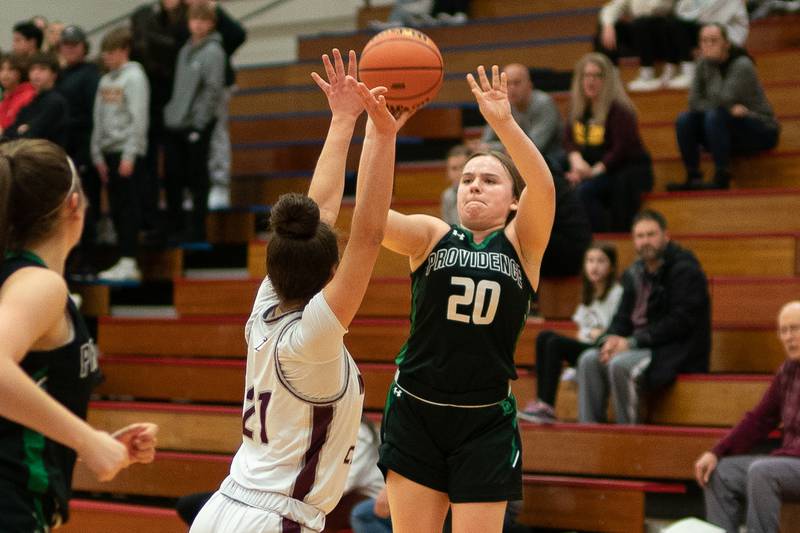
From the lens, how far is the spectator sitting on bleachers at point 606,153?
24.0 ft

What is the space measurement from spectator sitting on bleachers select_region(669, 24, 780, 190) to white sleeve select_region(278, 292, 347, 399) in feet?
16.9

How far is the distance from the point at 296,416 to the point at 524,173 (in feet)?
4.03

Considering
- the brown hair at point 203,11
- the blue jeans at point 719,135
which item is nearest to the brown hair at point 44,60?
the brown hair at point 203,11

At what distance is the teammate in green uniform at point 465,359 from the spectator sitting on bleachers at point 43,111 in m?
4.60

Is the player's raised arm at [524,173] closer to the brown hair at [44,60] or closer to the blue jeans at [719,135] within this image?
the blue jeans at [719,135]

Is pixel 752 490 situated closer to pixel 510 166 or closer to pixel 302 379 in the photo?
pixel 510 166

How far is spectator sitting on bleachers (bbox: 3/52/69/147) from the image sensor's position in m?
7.76

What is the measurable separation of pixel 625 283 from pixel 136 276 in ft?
12.0

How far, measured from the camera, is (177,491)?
21.7 feet

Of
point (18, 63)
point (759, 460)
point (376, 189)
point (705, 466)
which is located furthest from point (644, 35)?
point (376, 189)

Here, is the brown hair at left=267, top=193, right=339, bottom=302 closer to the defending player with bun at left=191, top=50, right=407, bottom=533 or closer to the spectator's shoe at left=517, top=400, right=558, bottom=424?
the defending player with bun at left=191, top=50, right=407, bottom=533

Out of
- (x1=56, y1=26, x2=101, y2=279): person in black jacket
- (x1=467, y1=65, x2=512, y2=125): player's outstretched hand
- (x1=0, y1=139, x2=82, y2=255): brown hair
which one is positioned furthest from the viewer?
(x1=56, y1=26, x2=101, y2=279): person in black jacket

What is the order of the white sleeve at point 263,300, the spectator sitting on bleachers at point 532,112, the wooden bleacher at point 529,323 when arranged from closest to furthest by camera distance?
the white sleeve at point 263,300 < the wooden bleacher at point 529,323 < the spectator sitting on bleachers at point 532,112

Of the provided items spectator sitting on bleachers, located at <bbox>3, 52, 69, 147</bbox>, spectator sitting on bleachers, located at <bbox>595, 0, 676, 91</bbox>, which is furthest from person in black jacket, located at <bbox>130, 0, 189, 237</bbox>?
spectator sitting on bleachers, located at <bbox>595, 0, 676, 91</bbox>
